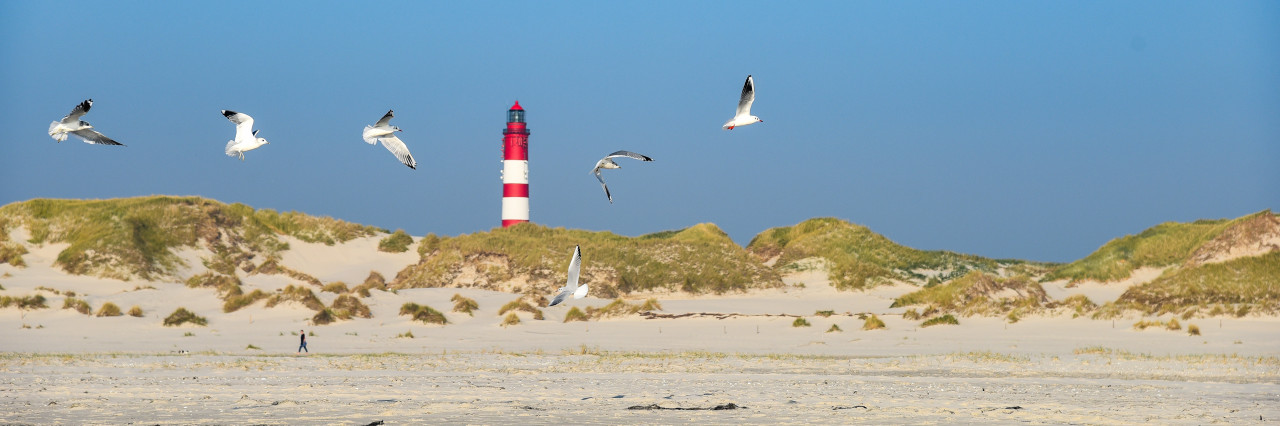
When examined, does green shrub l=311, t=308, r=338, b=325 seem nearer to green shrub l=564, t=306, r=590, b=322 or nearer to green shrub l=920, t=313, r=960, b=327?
green shrub l=564, t=306, r=590, b=322

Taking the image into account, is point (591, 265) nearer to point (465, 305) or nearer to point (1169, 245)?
point (465, 305)

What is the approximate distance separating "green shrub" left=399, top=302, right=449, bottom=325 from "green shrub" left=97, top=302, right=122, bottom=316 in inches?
296

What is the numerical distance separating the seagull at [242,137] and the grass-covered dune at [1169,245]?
113 ft

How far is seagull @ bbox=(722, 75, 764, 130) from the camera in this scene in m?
16.7

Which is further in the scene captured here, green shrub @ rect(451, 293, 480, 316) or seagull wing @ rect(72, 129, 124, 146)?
green shrub @ rect(451, 293, 480, 316)

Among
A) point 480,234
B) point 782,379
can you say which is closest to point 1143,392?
point 782,379

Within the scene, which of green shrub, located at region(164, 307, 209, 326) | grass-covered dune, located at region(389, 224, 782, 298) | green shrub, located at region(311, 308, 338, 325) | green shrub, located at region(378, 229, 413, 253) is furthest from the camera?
green shrub, located at region(378, 229, 413, 253)

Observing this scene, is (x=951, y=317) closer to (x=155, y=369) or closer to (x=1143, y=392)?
(x=1143, y=392)

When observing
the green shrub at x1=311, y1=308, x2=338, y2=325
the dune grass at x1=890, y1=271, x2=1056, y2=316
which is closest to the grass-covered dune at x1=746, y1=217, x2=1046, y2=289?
the dune grass at x1=890, y1=271, x2=1056, y2=316

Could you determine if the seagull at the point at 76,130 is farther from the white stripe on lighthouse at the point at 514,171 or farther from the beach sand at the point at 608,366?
the white stripe on lighthouse at the point at 514,171

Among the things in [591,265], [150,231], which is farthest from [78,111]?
[150,231]

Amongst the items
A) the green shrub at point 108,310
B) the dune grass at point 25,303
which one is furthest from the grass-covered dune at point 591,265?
the dune grass at point 25,303

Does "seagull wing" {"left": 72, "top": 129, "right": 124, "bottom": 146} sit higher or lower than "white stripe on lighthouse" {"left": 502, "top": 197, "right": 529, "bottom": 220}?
lower

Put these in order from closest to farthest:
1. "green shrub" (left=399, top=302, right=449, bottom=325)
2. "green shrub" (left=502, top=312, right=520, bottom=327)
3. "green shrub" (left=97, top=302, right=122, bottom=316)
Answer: "green shrub" (left=502, top=312, right=520, bottom=327), "green shrub" (left=97, top=302, right=122, bottom=316), "green shrub" (left=399, top=302, right=449, bottom=325)
